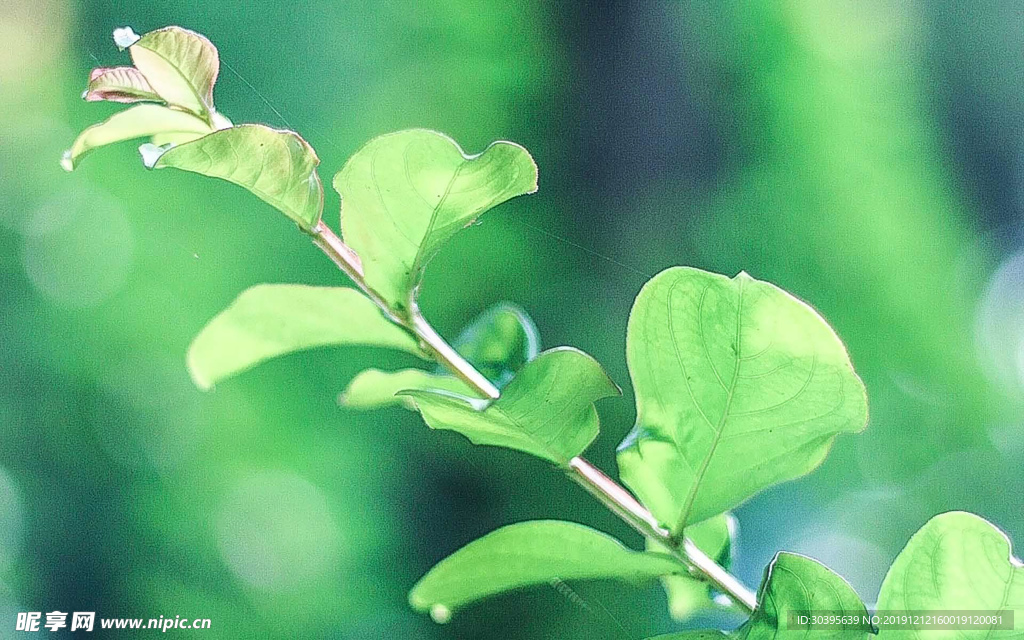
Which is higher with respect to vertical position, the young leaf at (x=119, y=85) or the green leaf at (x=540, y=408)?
the young leaf at (x=119, y=85)

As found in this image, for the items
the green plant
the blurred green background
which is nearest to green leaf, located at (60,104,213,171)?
the green plant

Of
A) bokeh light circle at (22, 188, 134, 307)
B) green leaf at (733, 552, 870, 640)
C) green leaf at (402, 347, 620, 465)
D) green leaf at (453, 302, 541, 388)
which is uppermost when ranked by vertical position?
green leaf at (402, 347, 620, 465)

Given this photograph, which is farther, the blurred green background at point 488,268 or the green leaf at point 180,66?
the blurred green background at point 488,268

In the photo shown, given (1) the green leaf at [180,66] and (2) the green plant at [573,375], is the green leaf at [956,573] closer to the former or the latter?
(2) the green plant at [573,375]

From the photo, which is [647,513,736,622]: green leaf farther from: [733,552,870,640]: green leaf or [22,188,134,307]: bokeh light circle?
[22,188,134,307]: bokeh light circle

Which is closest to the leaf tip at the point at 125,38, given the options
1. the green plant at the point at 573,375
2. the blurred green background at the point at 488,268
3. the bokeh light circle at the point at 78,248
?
the green plant at the point at 573,375

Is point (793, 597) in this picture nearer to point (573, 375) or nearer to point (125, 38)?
point (573, 375)

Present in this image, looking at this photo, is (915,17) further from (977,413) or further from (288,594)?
(288,594)
